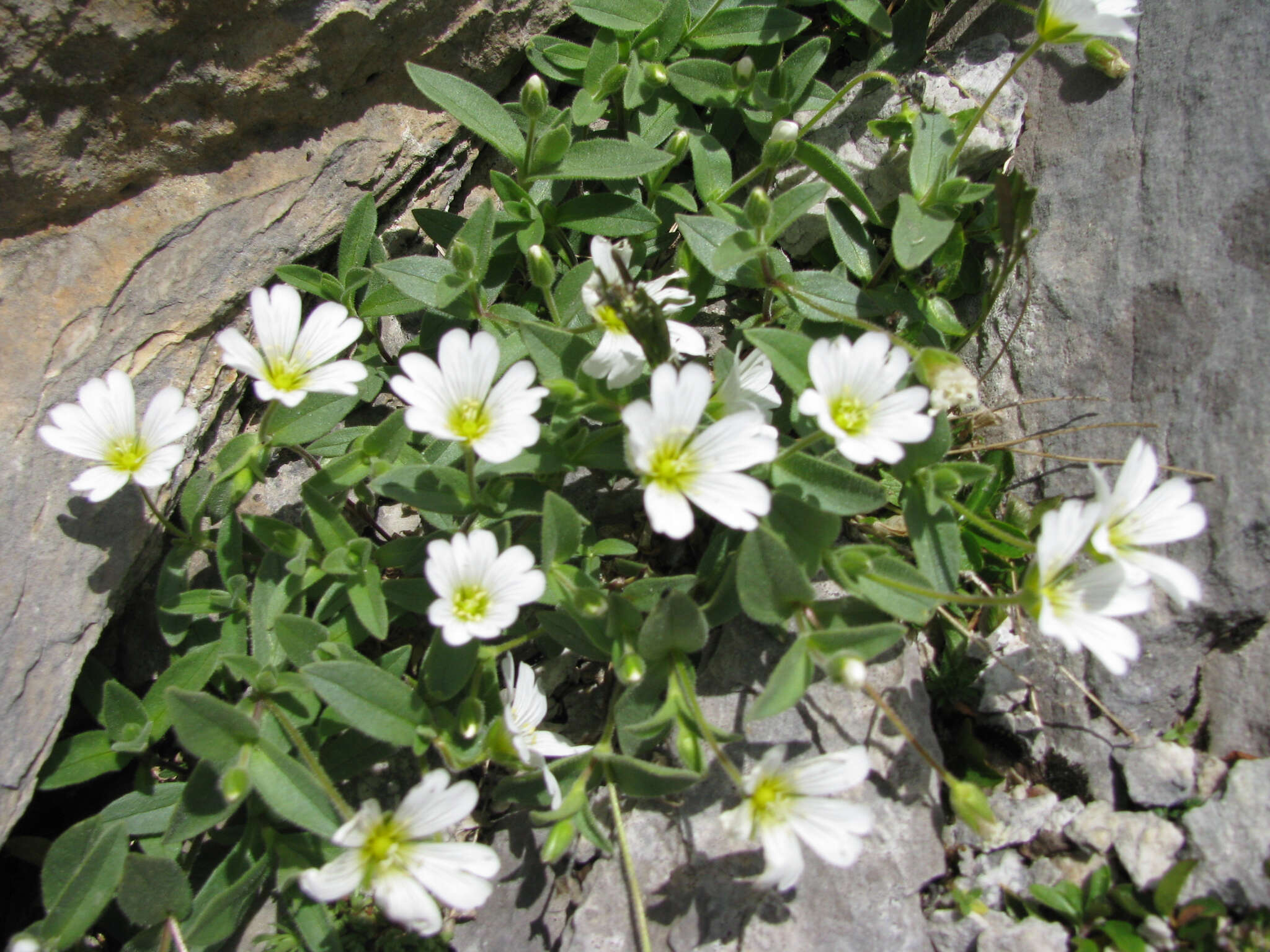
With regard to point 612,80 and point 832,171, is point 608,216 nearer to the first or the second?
point 612,80

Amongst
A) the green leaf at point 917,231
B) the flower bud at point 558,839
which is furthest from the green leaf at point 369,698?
the green leaf at point 917,231

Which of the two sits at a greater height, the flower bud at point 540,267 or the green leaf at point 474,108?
the green leaf at point 474,108

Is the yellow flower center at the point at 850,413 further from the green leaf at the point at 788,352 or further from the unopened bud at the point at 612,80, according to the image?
the unopened bud at the point at 612,80

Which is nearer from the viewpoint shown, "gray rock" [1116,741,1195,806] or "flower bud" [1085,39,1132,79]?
"gray rock" [1116,741,1195,806]

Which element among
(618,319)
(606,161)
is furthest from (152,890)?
(606,161)

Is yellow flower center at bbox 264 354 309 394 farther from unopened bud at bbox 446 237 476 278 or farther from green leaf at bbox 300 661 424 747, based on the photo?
green leaf at bbox 300 661 424 747

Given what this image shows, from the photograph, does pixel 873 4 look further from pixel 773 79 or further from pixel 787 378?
pixel 787 378

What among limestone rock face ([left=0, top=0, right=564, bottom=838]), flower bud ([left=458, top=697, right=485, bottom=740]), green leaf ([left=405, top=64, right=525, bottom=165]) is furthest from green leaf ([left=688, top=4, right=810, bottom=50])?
flower bud ([left=458, top=697, right=485, bottom=740])

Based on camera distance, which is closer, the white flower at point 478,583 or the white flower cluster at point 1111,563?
the white flower cluster at point 1111,563
